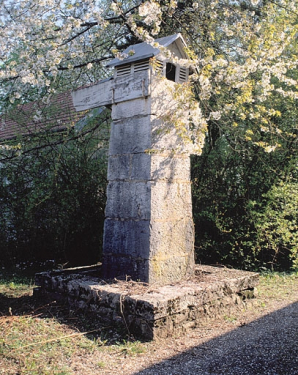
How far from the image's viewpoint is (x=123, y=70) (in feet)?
15.4

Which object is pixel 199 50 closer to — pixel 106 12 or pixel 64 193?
pixel 106 12

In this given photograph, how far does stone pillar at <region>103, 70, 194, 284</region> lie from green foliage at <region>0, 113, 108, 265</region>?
95.1 inches

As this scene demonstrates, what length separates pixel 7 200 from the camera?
7461 millimetres

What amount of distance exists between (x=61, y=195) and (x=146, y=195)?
3074 millimetres

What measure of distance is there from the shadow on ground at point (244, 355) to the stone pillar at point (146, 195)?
94 centimetres

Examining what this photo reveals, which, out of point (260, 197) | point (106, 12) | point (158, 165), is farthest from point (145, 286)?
point (106, 12)

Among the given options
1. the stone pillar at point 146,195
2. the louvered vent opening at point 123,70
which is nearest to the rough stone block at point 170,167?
the stone pillar at point 146,195

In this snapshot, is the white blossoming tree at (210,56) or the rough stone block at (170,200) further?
the white blossoming tree at (210,56)

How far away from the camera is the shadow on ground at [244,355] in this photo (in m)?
3.18

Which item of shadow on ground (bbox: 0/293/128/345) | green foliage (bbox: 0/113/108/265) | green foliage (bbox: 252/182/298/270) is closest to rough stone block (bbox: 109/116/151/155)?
shadow on ground (bbox: 0/293/128/345)

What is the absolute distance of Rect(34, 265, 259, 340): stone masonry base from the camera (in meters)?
3.72

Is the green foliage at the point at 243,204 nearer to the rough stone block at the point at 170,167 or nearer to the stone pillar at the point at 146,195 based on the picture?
the rough stone block at the point at 170,167

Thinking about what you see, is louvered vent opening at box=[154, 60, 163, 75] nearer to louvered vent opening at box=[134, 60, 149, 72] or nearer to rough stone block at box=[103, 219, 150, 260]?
louvered vent opening at box=[134, 60, 149, 72]

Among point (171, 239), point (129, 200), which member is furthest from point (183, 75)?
point (171, 239)
